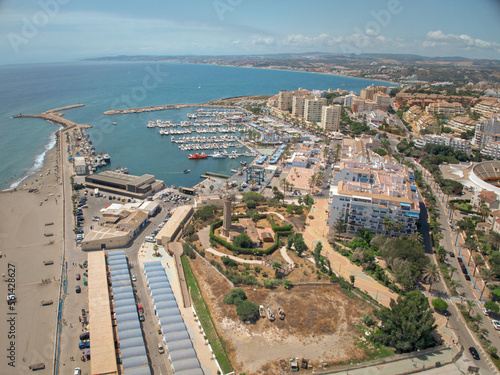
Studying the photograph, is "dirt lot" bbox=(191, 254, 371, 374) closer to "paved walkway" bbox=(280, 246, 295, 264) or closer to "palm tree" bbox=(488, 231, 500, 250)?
"paved walkway" bbox=(280, 246, 295, 264)

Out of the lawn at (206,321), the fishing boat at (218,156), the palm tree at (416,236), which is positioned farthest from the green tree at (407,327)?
the fishing boat at (218,156)

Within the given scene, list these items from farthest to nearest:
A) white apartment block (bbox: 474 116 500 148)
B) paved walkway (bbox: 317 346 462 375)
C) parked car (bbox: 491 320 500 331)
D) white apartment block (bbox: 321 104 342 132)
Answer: white apartment block (bbox: 321 104 342 132) → white apartment block (bbox: 474 116 500 148) → parked car (bbox: 491 320 500 331) → paved walkway (bbox: 317 346 462 375)

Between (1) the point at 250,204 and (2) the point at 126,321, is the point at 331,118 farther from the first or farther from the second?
(2) the point at 126,321

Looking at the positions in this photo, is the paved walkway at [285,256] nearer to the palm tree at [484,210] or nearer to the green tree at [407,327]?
the green tree at [407,327]

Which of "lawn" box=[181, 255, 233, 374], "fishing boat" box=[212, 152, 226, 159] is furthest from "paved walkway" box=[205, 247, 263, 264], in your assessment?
"fishing boat" box=[212, 152, 226, 159]

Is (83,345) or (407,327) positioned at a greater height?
(407,327)

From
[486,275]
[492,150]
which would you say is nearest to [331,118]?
[492,150]
